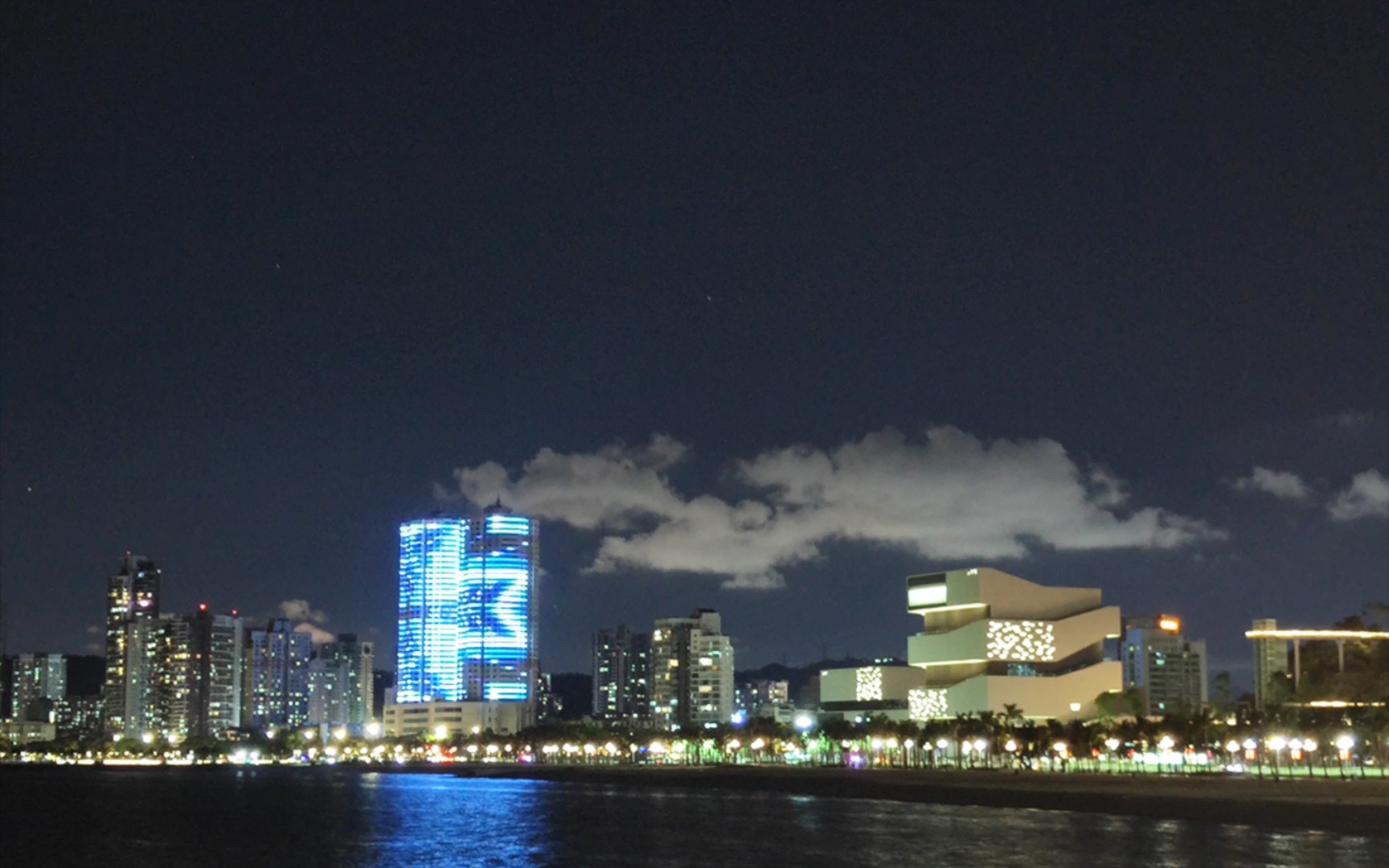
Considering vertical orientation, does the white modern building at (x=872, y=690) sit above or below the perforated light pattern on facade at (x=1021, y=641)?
below

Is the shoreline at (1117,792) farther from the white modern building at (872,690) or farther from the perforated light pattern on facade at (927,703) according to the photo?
the white modern building at (872,690)

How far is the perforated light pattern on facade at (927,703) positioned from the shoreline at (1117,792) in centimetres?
1235

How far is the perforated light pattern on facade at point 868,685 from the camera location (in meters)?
181

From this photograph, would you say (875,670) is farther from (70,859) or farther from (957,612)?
(70,859)

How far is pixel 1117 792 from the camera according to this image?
107 m

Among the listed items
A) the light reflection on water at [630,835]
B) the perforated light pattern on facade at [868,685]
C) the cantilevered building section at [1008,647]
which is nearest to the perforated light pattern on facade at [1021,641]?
the cantilevered building section at [1008,647]

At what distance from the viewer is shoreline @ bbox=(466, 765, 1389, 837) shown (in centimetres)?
8500

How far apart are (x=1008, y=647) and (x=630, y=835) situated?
85461 mm

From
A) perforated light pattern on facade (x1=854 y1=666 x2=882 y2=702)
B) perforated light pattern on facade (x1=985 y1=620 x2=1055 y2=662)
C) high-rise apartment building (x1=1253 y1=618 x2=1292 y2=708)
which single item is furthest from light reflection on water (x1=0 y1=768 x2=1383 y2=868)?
high-rise apartment building (x1=1253 y1=618 x2=1292 y2=708)

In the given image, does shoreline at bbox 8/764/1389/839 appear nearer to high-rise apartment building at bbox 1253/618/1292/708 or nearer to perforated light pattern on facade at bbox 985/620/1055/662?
perforated light pattern on facade at bbox 985/620/1055/662

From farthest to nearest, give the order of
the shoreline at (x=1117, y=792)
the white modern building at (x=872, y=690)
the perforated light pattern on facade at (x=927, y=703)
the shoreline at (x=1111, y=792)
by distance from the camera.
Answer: the white modern building at (x=872, y=690) → the perforated light pattern on facade at (x=927, y=703) → the shoreline at (x=1111, y=792) → the shoreline at (x=1117, y=792)

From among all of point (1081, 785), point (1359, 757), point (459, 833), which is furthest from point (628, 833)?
point (1359, 757)

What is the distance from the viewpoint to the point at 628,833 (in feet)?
305

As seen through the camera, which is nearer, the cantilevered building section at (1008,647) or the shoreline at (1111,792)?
the shoreline at (1111,792)
